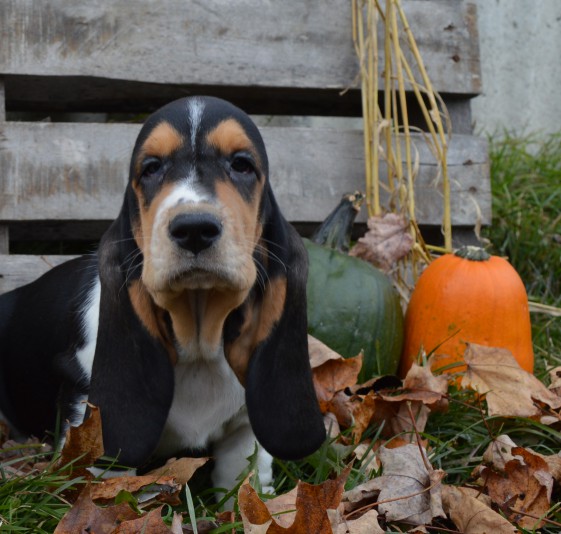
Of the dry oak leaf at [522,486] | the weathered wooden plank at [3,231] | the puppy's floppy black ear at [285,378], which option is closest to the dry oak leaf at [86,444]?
the puppy's floppy black ear at [285,378]

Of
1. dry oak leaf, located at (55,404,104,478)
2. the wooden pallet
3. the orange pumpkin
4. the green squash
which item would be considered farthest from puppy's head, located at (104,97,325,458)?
the wooden pallet

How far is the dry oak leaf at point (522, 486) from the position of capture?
2107mm

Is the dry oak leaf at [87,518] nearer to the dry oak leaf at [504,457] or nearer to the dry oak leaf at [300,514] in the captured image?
the dry oak leaf at [300,514]

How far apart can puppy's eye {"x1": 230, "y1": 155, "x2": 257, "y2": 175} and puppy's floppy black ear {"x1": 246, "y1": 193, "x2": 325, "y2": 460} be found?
0.66 feet

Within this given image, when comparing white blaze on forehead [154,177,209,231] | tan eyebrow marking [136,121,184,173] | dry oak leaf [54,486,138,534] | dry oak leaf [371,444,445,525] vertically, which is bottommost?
dry oak leaf [371,444,445,525]

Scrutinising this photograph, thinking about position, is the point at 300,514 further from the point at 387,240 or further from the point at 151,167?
the point at 387,240

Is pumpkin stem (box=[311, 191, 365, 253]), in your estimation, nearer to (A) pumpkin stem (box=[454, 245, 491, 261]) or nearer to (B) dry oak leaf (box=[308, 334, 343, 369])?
(A) pumpkin stem (box=[454, 245, 491, 261])

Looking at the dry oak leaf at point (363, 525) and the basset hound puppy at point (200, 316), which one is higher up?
the basset hound puppy at point (200, 316)

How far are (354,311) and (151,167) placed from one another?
1290 mm

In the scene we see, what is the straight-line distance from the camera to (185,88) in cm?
394

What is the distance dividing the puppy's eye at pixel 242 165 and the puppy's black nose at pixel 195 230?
348 mm

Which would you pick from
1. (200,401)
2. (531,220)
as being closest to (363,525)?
(200,401)

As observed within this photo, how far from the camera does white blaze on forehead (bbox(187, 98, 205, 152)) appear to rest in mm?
2197

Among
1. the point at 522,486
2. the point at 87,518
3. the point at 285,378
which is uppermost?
the point at 285,378
